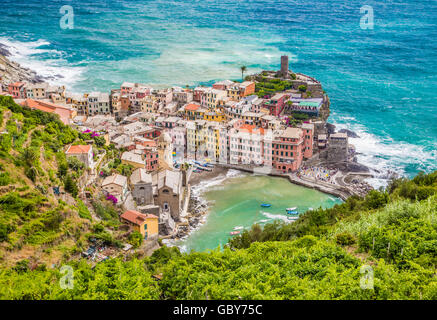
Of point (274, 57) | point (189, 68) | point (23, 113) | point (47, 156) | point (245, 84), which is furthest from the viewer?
point (274, 57)

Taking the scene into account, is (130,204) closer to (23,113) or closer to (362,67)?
(23,113)

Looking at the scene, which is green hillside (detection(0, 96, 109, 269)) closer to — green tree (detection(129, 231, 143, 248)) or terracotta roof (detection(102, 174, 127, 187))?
terracotta roof (detection(102, 174, 127, 187))

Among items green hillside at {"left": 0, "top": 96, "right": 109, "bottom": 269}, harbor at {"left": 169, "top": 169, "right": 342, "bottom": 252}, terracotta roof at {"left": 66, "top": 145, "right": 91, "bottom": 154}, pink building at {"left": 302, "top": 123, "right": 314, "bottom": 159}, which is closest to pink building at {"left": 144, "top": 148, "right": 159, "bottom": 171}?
harbor at {"left": 169, "top": 169, "right": 342, "bottom": 252}

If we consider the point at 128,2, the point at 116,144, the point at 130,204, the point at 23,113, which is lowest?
the point at 130,204

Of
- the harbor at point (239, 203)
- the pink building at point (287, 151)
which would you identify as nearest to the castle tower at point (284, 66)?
the pink building at point (287, 151)

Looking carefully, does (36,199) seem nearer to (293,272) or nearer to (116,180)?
(116,180)
